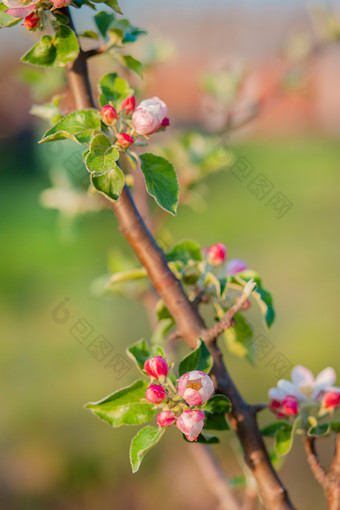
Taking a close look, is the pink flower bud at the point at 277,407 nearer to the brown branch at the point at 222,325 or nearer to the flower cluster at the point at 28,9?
the brown branch at the point at 222,325

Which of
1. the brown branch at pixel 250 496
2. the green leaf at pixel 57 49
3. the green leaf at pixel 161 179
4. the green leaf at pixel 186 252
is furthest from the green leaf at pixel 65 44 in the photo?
the brown branch at pixel 250 496

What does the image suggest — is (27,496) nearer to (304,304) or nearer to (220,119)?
(220,119)

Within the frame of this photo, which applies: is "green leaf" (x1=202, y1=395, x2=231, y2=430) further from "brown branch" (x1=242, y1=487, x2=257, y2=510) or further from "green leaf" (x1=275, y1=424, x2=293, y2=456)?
"brown branch" (x1=242, y1=487, x2=257, y2=510)

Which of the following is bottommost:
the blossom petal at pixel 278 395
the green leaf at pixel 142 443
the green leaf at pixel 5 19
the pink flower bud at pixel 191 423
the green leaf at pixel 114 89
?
the blossom petal at pixel 278 395

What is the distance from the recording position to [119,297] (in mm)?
1673

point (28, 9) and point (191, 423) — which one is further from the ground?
point (28, 9)

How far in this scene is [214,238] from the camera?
4312mm

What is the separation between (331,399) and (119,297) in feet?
3.68

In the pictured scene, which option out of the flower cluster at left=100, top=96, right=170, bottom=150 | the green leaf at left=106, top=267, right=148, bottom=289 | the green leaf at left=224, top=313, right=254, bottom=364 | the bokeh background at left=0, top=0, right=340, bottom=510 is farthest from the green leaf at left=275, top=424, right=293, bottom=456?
the bokeh background at left=0, top=0, right=340, bottom=510

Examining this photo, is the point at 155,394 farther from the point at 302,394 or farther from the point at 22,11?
the point at 22,11

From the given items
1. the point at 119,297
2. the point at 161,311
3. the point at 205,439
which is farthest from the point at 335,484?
the point at 119,297

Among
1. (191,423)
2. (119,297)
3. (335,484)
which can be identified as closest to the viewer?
(191,423)

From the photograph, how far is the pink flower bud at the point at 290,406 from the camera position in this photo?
0.59 metres

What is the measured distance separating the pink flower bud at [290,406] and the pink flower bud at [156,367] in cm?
15
